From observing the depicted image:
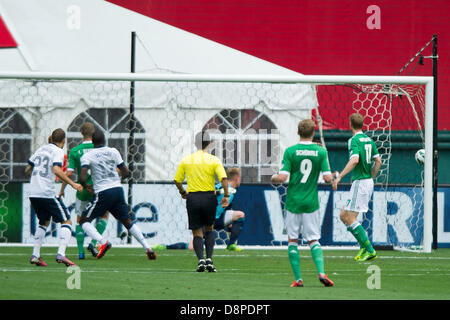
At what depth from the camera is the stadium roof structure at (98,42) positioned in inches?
766

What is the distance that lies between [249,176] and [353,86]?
2362mm

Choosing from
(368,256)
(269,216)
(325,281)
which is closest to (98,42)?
(269,216)

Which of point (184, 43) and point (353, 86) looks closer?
point (353, 86)

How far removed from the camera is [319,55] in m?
20.9

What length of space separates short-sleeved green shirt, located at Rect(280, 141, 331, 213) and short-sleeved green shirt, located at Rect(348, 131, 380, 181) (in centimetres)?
333

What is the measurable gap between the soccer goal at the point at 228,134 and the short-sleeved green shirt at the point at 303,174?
18.0 feet

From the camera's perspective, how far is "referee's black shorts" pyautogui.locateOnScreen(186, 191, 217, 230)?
34.0ft

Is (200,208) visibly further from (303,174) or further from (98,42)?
(98,42)

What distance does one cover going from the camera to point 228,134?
16.6 m

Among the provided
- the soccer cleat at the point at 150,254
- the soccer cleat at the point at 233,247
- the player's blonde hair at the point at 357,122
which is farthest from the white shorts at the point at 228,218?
the player's blonde hair at the point at 357,122

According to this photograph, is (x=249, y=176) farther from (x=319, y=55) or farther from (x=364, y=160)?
(x=319, y=55)

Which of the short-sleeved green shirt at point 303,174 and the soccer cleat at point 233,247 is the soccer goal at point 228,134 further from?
the short-sleeved green shirt at point 303,174

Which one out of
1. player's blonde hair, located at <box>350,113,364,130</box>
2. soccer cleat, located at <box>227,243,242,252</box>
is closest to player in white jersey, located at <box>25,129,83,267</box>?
soccer cleat, located at <box>227,243,242,252</box>
